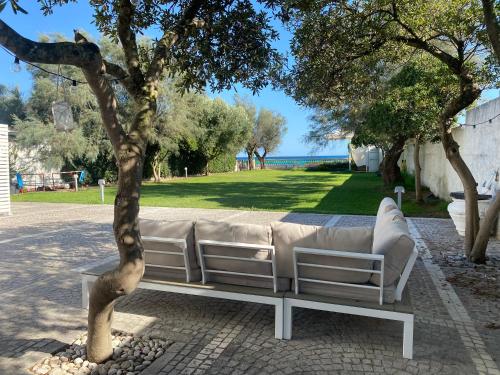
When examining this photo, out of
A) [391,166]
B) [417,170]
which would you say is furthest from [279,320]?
[391,166]

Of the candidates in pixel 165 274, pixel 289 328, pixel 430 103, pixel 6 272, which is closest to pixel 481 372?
pixel 289 328

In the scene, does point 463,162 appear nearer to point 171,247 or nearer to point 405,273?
point 405,273

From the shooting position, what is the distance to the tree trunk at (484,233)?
18.7 ft

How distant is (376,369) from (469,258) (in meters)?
3.97

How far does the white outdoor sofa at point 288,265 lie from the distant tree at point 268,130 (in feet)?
141

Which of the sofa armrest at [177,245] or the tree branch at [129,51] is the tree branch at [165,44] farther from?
the sofa armrest at [177,245]

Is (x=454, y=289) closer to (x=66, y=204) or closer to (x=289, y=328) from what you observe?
(x=289, y=328)

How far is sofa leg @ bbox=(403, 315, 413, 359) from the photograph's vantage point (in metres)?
3.16

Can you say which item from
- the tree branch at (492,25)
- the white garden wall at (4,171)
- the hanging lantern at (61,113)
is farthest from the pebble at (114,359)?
the white garden wall at (4,171)

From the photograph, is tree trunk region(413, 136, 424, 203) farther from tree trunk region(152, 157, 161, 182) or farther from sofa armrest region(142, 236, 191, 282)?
tree trunk region(152, 157, 161, 182)

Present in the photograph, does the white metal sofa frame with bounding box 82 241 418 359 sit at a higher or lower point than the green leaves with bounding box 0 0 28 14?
lower

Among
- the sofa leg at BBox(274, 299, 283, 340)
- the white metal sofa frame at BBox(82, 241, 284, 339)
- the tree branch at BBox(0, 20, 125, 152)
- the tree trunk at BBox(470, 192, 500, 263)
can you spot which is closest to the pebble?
the white metal sofa frame at BBox(82, 241, 284, 339)

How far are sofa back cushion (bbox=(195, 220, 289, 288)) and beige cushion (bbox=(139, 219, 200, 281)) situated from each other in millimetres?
120

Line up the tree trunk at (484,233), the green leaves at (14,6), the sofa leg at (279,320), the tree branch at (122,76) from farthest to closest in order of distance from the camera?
the tree trunk at (484,233) → the sofa leg at (279,320) → the tree branch at (122,76) → the green leaves at (14,6)
